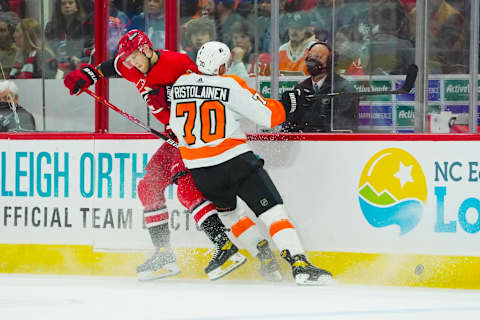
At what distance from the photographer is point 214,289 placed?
14.4ft

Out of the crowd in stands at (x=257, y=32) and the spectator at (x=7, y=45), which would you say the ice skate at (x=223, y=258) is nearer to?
the crowd in stands at (x=257, y=32)

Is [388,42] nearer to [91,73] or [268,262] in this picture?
[268,262]

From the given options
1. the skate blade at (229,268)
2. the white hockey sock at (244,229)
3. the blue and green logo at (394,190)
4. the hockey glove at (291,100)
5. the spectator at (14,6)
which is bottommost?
the skate blade at (229,268)

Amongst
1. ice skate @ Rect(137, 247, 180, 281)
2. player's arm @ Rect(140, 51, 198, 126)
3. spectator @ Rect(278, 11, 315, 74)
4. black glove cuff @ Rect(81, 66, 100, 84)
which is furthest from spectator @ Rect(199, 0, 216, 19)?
ice skate @ Rect(137, 247, 180, 281)

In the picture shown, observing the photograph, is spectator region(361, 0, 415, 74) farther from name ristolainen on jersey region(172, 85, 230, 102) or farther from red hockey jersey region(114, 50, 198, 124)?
red hockey jersey region(114, 50, 198, 124)

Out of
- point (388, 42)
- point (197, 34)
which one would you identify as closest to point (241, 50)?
point (197, 34)

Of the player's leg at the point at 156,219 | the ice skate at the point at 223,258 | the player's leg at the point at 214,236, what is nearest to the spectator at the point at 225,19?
the player's leg at the point at 156,219

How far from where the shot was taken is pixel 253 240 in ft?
14.9

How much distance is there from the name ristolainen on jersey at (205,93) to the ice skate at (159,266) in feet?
2.93

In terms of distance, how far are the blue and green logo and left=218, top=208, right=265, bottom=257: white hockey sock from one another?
57 centimetres

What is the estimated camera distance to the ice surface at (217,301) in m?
3.67

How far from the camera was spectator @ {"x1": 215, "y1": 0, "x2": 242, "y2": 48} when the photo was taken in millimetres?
4672

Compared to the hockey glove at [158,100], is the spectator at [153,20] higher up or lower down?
higher up

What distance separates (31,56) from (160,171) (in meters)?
1.05
